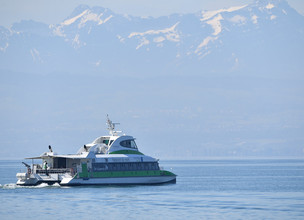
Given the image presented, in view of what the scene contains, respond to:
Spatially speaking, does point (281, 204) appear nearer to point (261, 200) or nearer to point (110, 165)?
point (261, 200)

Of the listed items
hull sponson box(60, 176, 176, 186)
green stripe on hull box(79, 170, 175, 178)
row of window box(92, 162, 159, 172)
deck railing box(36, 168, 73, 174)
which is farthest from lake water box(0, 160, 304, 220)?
row of window box(92, 162, 159, 172)

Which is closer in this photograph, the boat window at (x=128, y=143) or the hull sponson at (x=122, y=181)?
the hull sponson at (x=122, y=181)

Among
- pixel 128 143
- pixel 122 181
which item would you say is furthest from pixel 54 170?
pixel 128 143

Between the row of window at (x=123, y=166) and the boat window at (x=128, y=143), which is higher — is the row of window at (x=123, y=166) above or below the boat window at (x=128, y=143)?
below

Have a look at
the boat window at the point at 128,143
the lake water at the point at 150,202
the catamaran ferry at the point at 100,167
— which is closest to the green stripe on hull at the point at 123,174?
the catamaran ferry at the point at 100,167

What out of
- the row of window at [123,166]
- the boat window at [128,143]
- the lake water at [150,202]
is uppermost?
the boat window at [128,143]

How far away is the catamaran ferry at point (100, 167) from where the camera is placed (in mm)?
96188

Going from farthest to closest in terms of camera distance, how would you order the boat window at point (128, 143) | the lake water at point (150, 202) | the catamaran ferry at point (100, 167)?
1. the boat window at point (128, 143)
2. the catamaran ferry at point (100, 167)
3. the lake water at point (150, 202)

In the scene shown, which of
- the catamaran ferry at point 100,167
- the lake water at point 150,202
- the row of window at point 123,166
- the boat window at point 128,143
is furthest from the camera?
the boat window at point 128,143

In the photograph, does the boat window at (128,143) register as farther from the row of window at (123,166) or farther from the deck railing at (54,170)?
the deck railing at (54,170)

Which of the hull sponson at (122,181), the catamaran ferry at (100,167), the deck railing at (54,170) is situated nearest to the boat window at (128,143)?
the catamaran ferry at (100,167)

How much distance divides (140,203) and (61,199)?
9.16m

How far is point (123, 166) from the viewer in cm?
9950

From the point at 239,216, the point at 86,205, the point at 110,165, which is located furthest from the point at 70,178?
the point at 239,216
